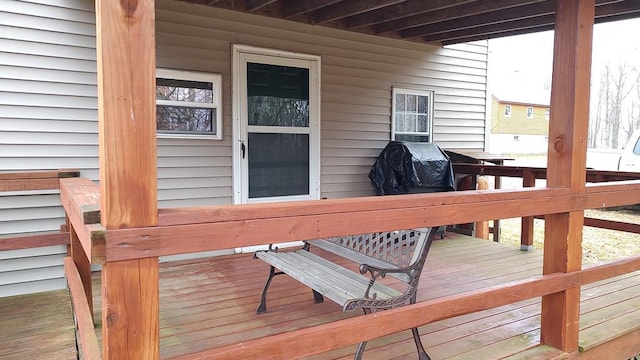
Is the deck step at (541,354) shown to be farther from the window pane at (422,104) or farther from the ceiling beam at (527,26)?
the window pane at (422,104)

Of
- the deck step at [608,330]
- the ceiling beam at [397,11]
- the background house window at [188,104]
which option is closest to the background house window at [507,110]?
the ceiling beam at [397,11]

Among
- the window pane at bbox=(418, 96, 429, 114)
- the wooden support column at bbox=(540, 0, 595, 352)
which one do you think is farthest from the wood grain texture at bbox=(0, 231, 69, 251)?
the window pane at bbox=(418, 96, 429, 114)

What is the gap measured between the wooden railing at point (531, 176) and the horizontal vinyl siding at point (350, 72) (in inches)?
32.3

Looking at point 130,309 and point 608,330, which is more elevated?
point 130,309

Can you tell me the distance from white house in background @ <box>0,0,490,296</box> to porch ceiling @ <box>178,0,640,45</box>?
123mm

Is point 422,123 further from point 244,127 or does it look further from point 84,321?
point 84,321

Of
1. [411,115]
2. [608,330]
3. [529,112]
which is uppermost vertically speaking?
[529,112]

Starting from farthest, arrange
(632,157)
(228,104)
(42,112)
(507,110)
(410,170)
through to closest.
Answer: (507,110) → (632,157) → (410,170) → (228,104) → (42,112)

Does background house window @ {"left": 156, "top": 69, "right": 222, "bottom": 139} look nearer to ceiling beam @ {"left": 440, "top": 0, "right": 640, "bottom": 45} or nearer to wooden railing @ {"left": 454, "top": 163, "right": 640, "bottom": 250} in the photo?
ceiling beam @ {"left": 440, "top": 0, "right": 640, "bottom": 45}

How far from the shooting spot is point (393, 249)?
2703 millimetres

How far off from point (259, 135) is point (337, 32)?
153cm

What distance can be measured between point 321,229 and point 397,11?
363 centimetres

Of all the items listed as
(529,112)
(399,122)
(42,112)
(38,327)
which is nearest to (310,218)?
(38,327)

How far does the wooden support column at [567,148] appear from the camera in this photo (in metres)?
2.19
